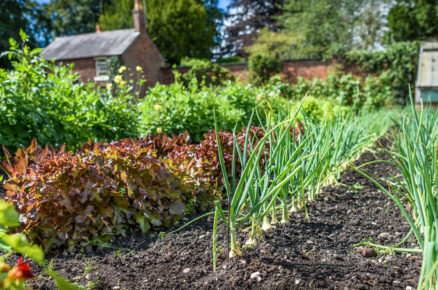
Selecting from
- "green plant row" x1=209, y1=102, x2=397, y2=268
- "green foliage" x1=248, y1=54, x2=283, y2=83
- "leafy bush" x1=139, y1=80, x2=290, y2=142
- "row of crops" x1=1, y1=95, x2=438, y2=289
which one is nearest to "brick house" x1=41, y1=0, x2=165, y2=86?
"green foliage" x1=248, y1=54, x2=283, y2=83

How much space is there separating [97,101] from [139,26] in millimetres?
17775

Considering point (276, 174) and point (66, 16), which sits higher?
point (66, 16)

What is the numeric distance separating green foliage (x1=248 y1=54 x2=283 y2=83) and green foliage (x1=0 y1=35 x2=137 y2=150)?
10.9 metres

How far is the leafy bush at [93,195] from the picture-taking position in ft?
5.96

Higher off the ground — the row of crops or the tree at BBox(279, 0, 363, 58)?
the tree at BBox(279, 0, 363, 58)

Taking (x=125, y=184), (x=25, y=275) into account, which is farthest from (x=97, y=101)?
(x=25, y=275)

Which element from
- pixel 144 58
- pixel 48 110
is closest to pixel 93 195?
pixel 48 110

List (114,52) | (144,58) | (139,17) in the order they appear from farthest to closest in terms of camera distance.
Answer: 1. (144,58)
2. (139,17)
3. (114,52)

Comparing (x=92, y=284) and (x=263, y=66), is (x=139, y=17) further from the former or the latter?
(x=92, y=284)

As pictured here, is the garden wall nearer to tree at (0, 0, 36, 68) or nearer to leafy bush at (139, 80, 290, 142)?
leafy bush at (139, 80, 290, 142)

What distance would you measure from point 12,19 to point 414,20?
25.0m

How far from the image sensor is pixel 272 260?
1.53m

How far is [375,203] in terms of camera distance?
239 cm

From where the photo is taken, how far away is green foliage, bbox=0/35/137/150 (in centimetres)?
315
